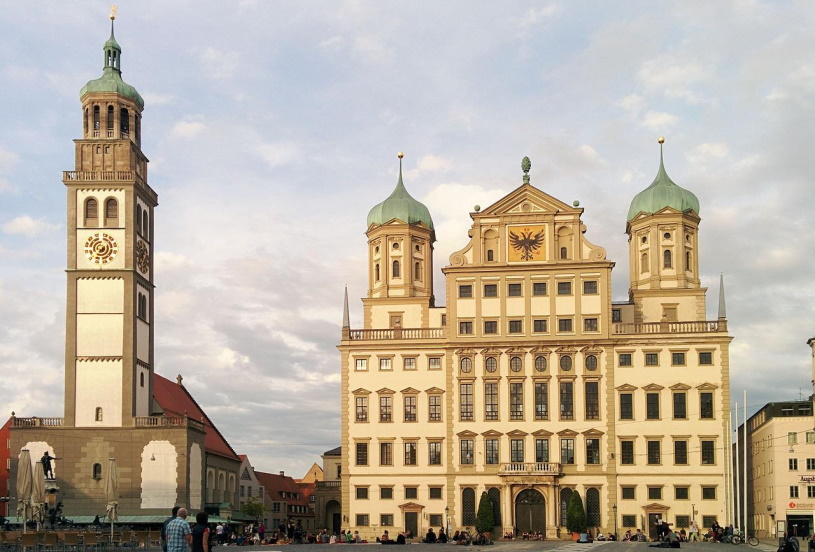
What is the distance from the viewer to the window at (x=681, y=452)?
77.8m

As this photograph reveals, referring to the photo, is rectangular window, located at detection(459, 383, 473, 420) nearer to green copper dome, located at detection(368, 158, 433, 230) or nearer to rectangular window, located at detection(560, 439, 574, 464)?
rectangular window, located at detection(560, 439, 574, 464)

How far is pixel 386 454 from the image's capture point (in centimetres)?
8081

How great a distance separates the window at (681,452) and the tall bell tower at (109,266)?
3399cm

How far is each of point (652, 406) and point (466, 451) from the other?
1267 cm

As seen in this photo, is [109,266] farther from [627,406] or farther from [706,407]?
[706,407]

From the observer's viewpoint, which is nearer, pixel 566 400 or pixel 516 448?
pixel 516 448

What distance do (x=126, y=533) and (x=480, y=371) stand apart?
108 feet

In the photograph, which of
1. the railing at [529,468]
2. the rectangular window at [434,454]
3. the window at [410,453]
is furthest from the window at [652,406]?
the window at [410,453]

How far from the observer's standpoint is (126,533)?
174ft

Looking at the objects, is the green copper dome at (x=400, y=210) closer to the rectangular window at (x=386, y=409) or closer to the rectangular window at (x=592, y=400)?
the rectangular window at (x=386, y=409)

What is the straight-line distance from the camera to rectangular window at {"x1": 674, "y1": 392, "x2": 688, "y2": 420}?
78188mm

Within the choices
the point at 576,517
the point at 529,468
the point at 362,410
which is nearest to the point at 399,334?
the point at 362,410

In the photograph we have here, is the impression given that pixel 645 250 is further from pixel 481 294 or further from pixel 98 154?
pixel 98 154

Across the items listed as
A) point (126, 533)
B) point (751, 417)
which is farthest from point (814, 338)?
point (126, 533)
